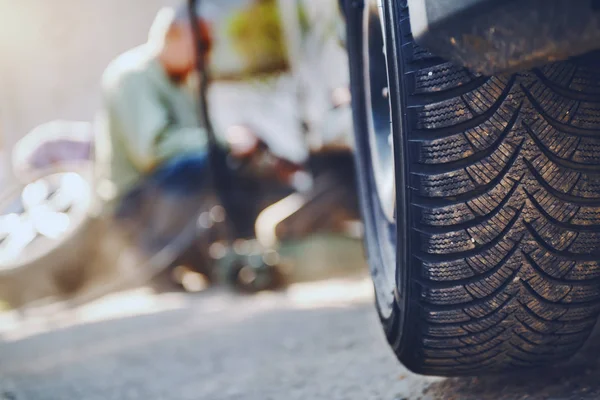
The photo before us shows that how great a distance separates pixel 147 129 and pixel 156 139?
74 millimetres

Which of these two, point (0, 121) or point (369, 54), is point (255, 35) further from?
point (0, 121)

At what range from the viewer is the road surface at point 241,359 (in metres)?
1.27

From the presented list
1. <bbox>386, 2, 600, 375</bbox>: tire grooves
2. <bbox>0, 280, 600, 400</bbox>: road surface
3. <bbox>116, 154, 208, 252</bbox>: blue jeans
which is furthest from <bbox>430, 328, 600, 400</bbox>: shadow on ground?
<bbox>116, 154, 208, 252</bbox>: blue jeans

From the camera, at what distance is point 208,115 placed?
12.0ft

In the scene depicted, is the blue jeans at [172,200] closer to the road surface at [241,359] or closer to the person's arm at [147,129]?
the person's arm at [147,129]

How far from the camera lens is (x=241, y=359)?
70.5 inches

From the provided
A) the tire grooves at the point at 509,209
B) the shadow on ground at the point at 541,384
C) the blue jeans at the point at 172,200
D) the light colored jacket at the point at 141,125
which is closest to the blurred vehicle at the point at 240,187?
the blue jeans at the point at 172,200

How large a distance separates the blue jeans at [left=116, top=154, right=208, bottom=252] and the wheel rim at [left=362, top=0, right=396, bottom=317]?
2410 millimetres

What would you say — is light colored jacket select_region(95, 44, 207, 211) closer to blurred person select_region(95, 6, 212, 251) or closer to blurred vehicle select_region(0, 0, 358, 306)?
blurred person select_region(95, 6, 212, 251)

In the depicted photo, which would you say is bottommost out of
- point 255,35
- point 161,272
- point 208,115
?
point 161,272

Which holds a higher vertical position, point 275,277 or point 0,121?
point 0,121

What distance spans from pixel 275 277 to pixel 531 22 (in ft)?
8.79

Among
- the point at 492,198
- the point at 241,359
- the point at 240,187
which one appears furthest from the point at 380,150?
the point at 240,187

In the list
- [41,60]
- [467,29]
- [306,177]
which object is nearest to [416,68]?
[467,29]
